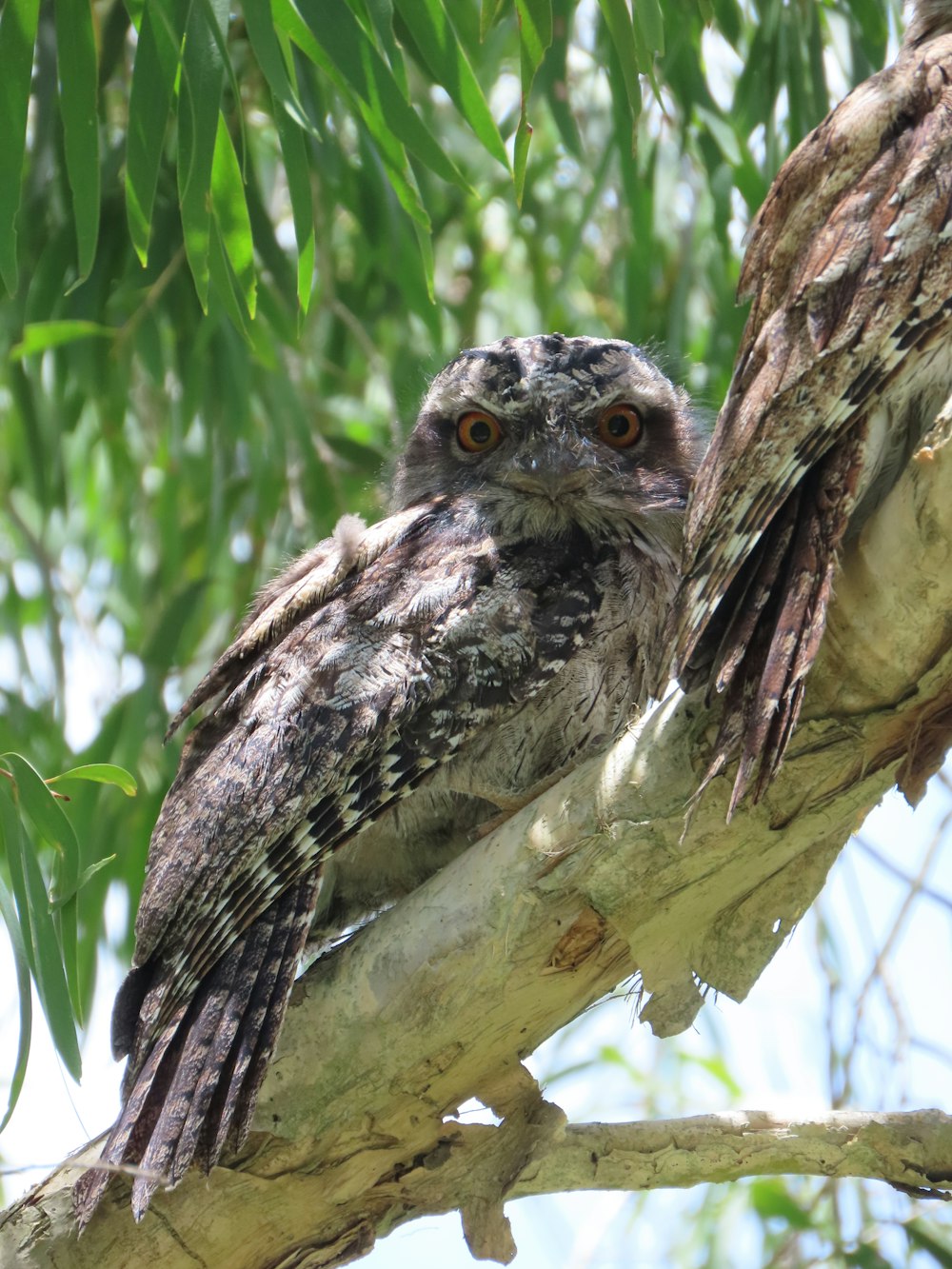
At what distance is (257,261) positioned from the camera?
358cm

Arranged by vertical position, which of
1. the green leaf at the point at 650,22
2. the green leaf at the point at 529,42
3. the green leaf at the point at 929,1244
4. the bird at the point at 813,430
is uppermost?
the green leaf at the point at 529,42

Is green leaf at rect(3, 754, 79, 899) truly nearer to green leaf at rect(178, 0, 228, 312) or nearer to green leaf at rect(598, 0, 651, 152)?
green leaf at rect(178, 0, 228, 312)

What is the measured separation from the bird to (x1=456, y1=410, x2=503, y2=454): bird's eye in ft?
2.75

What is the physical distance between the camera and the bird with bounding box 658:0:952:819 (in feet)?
5.51

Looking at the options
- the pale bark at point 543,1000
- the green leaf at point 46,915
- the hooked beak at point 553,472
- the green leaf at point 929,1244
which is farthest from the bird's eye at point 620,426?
the green leaf at point 929,1244

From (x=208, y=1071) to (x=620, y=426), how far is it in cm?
131

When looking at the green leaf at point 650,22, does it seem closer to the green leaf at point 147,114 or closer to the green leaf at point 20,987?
the green leaf at point 147,114

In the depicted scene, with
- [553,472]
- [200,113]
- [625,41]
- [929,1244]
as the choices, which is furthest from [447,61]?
[929,1244]

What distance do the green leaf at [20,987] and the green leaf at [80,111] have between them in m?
0.92

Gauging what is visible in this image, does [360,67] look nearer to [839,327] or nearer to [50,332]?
[839,327]

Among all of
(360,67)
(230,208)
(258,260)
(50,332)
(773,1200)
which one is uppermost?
(258,260)

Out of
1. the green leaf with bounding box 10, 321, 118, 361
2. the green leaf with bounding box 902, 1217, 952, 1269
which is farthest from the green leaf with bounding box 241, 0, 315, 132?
the green leaf with bounding box 902, 1217, 952, 1269

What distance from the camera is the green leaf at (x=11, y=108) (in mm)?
2012

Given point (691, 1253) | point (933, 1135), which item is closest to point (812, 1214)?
point (691, 1253)
